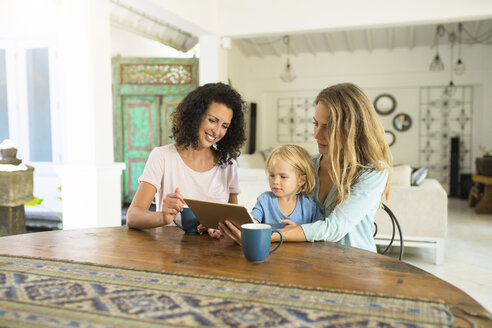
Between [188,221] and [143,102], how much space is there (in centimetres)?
546

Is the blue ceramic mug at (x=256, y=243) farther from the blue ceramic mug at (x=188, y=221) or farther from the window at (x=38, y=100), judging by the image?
the window at (x=38, y=100)

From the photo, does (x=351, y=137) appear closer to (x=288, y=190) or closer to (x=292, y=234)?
(x=288, y=190)

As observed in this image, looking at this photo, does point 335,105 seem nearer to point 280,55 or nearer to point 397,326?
point 397,326

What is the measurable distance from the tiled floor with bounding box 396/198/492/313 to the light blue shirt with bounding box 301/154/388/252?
1.65 meters

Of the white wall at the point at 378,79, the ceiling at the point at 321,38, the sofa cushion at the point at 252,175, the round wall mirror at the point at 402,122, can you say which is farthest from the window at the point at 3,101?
the round wall mirror at the point at 402,122

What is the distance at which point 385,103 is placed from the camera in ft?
27.4

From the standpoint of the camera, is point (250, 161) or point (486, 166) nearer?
point (486, 166)

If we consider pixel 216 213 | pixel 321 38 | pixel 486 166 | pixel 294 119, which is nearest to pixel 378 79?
pixel 321 38

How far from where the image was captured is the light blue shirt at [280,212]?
1500 mm

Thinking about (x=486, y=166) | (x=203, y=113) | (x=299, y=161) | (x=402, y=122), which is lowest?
(x=486, y=166)

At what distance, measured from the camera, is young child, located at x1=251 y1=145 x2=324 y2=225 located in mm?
1493

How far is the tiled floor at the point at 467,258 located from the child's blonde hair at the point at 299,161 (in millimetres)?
1774

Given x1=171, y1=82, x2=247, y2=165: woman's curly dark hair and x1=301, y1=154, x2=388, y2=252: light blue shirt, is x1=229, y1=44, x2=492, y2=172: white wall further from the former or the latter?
x1=301, y1=154, x2=388, y2=252: light blue shirt

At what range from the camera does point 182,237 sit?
1351 mm
